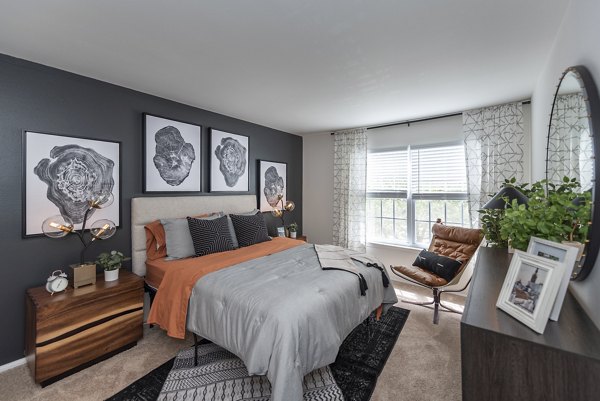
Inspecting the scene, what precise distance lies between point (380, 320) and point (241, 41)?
3.06 m

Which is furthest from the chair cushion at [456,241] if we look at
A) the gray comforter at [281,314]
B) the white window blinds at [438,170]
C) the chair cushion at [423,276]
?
the gray comforter at [281,314]

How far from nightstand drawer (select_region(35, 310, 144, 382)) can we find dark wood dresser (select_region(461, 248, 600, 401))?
266 cm

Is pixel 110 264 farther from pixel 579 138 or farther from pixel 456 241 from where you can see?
pixel 456 241

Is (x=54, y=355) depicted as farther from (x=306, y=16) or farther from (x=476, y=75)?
(x=476, y=75)

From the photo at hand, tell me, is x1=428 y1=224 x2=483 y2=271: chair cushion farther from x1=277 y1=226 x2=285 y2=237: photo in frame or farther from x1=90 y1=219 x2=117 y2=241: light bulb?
x1=90 y1=219 x2=117 y2=241: light bulb

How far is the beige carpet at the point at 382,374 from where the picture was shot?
1.94 meters

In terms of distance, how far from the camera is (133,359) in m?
2.34

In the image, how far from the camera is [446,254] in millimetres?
3393

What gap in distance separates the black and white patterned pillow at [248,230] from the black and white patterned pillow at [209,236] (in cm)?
23

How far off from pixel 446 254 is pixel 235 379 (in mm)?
2799

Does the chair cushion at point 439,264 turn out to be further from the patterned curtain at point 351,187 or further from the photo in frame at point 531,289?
→ the photo in frame at point 531,289

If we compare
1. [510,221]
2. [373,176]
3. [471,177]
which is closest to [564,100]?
[510,221]

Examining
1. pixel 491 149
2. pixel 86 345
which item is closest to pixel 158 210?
pixel 86 345

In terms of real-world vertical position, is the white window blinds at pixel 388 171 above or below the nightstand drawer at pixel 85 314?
above
